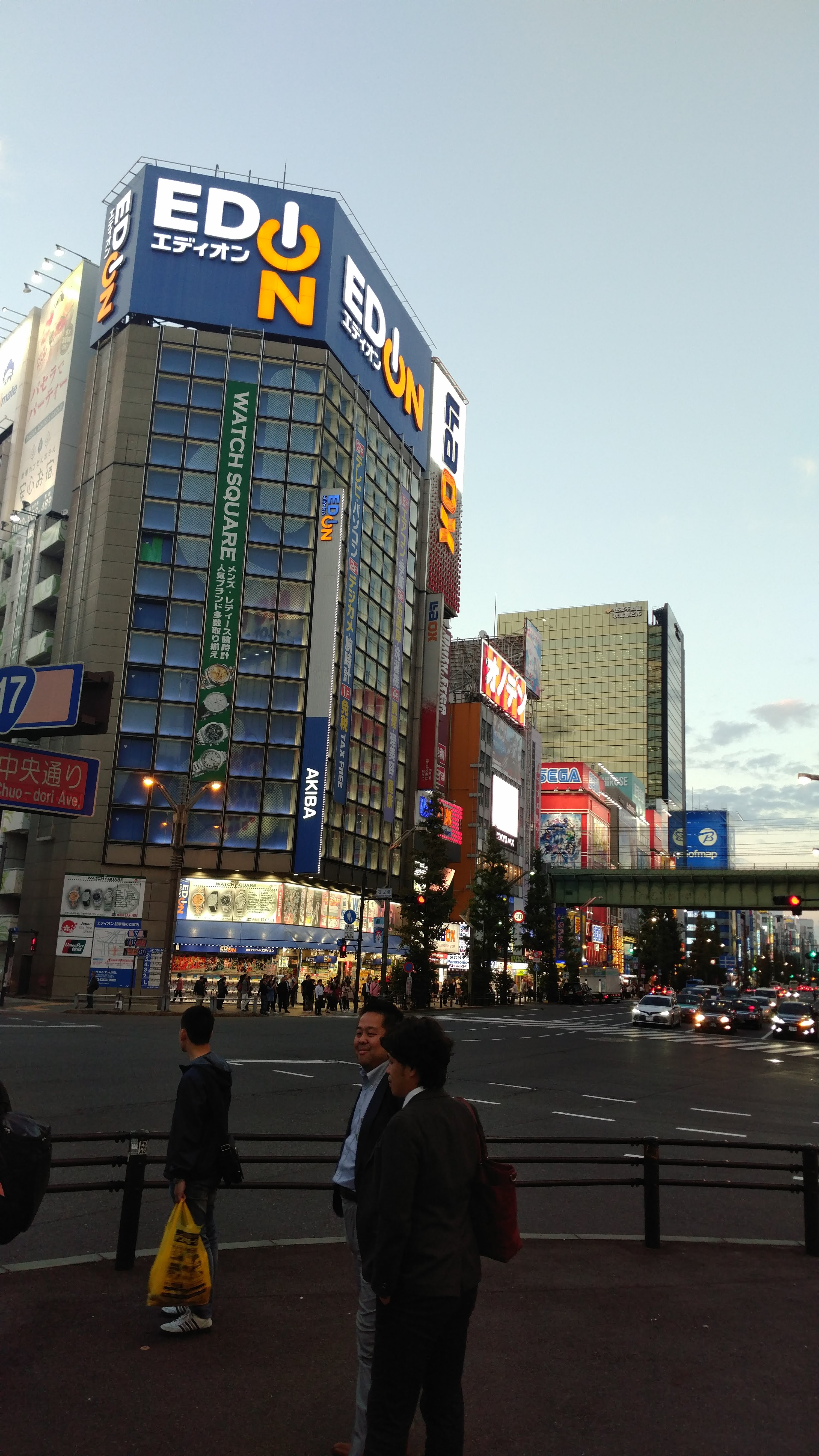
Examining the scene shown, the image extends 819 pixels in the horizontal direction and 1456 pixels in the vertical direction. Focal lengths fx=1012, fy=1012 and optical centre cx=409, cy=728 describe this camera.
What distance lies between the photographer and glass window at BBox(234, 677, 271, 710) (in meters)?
55.9

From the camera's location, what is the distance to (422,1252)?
365 centimetres

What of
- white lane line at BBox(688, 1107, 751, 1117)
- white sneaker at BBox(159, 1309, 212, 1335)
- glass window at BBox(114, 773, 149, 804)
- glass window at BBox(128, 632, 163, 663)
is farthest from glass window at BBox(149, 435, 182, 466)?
white sneaker at BBox(159, 1309, 212, 1335)

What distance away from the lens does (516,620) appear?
19800cm

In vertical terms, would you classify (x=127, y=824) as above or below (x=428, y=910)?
above

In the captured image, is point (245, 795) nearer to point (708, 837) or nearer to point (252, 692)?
point (252, 692)

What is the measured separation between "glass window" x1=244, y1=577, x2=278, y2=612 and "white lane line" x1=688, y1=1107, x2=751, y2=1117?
143 ft

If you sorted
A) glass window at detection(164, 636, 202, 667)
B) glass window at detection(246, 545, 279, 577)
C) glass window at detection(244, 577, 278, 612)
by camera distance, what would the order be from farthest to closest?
glass window at detection(246, 545, 279, 577), glass window at detection(244, 577, 278, 612), glass window at detection(164, 636, 202, 667)

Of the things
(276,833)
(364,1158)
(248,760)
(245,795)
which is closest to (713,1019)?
(276,833)

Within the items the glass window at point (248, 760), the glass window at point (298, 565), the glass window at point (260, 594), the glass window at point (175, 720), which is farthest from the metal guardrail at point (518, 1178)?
the glass window at point (298, 565)

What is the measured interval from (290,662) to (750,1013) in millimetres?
30759

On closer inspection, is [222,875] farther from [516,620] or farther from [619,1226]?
[516,620]

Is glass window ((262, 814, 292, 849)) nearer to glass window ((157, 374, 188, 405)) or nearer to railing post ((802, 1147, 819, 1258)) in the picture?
glass window ((157, 374, 188, 405))

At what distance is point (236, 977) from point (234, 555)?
22.9m

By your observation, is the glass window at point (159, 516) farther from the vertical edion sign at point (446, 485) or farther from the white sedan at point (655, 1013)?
the white sedan at point (655, 1013)
